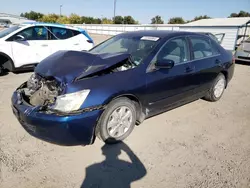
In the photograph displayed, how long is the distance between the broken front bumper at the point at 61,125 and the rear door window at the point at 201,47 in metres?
2.40

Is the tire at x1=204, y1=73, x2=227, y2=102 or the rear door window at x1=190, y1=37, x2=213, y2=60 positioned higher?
the rear door window at x1=190, y1=37, x2=213, y2=60

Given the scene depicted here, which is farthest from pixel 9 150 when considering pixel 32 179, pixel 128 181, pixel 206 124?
A: pixel 206 124

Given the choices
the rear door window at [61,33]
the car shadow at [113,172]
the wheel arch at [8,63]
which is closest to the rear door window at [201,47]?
the car shadow at [113,172]

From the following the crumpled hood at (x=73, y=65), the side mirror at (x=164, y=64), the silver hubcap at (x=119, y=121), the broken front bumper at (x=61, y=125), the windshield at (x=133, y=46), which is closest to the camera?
the broken front bumper at (x=61, y=125)

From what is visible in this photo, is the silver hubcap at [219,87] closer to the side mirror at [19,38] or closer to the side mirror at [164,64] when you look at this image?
→ the side mirror at [164,64]

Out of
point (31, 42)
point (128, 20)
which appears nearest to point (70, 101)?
point (31, 42)

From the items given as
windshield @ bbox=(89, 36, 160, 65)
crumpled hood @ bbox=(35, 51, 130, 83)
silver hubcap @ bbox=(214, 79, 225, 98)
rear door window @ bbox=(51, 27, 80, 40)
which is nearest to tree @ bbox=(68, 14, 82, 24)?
rear door window @ bbox=(51, 27, 80, 40)

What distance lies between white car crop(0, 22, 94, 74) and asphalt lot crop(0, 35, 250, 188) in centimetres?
Answer: 280

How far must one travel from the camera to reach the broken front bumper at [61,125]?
2.39 metres

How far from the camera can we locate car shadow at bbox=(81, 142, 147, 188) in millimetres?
2236

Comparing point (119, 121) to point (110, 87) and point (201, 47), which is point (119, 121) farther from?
point (201, 47)

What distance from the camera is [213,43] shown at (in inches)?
177

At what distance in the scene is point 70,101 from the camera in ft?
7.99

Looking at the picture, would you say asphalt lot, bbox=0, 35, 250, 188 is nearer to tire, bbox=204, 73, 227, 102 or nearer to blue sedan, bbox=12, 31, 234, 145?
blue sedan, bbox=12, 31, 234, 145
